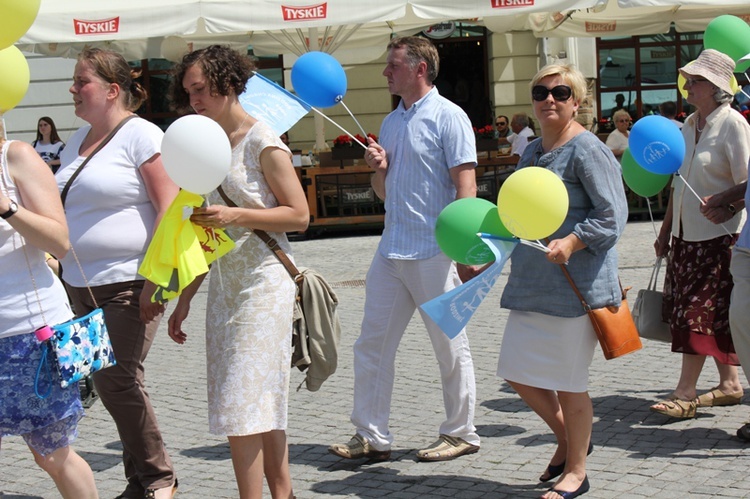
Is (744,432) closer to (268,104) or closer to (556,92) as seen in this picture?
(556,92)

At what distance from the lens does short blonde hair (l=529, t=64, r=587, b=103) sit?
14.6 feet

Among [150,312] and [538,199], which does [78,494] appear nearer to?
[150,312]

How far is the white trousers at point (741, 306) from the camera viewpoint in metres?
4.95

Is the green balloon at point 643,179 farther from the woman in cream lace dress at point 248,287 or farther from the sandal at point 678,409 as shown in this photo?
the woman in cream lace dress at point 248,287

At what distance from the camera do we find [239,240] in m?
4.15

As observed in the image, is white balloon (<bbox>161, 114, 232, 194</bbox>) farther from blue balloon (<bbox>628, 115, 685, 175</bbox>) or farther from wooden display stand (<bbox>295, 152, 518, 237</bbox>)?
wooden display stand (<bbox>295, 152, 518, 237</bbox>)

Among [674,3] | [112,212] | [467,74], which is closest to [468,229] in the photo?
[112,212]

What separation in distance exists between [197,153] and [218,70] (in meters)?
0.49

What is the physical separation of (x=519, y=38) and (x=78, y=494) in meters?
17.5

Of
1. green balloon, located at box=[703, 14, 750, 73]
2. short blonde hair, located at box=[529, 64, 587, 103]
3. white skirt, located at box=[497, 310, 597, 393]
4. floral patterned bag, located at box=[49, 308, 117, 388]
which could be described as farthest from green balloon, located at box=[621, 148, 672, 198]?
floral patterned bag, located at box=[49, 308, 117, 388]

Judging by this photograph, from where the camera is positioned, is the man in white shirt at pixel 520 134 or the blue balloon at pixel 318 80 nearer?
the blue balloon at pixel 318 80

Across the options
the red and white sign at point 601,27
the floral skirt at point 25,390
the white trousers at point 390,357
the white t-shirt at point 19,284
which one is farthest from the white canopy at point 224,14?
the floral skirt at point 25,390

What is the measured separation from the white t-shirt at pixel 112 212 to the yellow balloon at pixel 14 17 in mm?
803

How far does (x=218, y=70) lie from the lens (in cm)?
410
